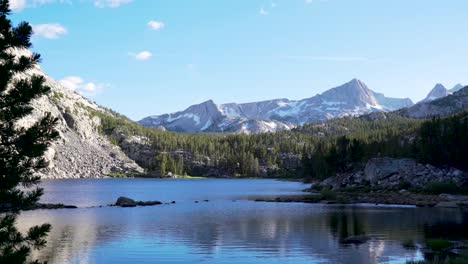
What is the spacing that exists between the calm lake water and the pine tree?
2349 centimetres

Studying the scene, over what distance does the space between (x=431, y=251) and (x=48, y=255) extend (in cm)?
3856

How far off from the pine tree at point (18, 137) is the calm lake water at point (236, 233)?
23485 millimetres

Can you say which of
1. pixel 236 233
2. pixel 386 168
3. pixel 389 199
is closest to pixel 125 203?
pixel 236 233

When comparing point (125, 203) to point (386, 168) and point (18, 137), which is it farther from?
point (18, 137)

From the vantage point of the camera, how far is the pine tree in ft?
82.2

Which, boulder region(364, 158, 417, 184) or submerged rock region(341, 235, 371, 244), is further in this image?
boulder region(364, 158, 417, 184)

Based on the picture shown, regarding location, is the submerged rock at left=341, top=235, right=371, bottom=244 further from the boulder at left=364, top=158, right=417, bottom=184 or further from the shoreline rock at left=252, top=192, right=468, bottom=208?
the boulder at left=364, top=158, right=417, bottom=184

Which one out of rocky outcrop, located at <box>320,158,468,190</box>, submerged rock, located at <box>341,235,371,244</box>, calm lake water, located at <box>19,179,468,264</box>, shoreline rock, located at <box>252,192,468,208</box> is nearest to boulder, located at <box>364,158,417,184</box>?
rocky outcrop, located at <box>320,158,468,190</box>

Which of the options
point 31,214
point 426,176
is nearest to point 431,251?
point 31,214

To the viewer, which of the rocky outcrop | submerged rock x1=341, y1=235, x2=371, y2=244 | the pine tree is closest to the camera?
the pine tree

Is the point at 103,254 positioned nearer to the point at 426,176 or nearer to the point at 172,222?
the point at 172,222

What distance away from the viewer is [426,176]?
12988 centimetres

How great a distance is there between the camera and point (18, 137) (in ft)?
84.7

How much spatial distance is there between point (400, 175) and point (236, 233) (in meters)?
80.6
